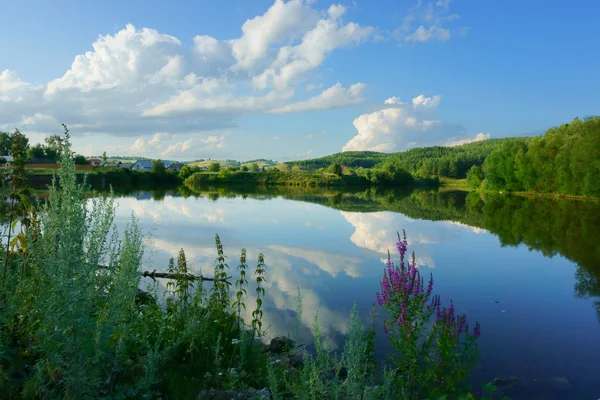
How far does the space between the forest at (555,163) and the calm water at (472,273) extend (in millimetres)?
28608

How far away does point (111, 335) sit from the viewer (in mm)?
4633

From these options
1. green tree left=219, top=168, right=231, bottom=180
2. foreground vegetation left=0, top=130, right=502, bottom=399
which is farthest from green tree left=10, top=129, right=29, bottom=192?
green tree left=219, top=168, right=231, bottom=180

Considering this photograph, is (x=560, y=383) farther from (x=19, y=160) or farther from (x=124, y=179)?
(x=124, y=179)

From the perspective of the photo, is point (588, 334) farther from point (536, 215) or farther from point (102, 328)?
point (536, 215)

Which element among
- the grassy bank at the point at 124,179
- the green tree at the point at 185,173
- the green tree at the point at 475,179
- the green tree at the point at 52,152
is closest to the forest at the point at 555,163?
the green tree at the point at 475,179

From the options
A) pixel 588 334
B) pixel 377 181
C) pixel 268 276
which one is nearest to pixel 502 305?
pixel 588 334

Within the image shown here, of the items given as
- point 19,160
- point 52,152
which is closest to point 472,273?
point 19,160

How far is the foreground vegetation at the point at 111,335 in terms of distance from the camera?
3598 mm

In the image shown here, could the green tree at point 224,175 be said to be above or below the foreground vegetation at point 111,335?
above

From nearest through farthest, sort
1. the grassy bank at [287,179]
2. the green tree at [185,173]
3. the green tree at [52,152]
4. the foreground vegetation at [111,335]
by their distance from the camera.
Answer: the foreground vegetation at [111,335] < the green tree at [52,152] < the green tree at [185,173] < the grassy bank at [287,179]

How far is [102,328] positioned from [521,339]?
992cm

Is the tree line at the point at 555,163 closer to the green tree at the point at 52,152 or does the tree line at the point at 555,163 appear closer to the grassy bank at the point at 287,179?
the grassy bank at the point at 287,179

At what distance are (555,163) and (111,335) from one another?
7545cm

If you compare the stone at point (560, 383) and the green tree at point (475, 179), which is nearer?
the stone at point (560, 383)
